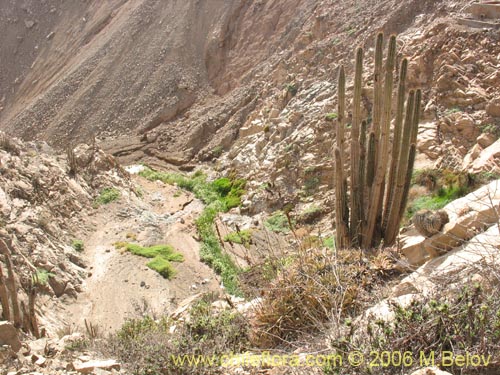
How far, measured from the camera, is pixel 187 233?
14445mm

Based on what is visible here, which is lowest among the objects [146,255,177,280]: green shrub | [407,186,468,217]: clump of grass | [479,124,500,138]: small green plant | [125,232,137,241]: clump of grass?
[146,255,177,280]: green shrub

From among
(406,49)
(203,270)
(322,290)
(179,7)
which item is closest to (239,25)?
(179,7)

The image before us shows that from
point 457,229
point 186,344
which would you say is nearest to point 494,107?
point 457,229

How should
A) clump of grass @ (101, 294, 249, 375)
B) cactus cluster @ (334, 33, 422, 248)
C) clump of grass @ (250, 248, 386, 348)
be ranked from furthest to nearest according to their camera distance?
cactus cluster @ (334, 33, 422, 248), clump of grass @ (250, 248, 386, 348), clump of grass @ (101, 294, 249, 375)

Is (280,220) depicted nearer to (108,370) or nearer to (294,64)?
(294,64)

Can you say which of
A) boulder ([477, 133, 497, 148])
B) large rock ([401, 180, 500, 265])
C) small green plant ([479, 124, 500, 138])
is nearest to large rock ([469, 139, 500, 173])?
boulder ([477, 133, 497, 148])

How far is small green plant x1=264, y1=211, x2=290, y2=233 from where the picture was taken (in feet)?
47.3

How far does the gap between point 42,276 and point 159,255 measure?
314cm

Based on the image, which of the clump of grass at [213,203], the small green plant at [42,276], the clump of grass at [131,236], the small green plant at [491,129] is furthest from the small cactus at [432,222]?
the clump of grass at [131,236]

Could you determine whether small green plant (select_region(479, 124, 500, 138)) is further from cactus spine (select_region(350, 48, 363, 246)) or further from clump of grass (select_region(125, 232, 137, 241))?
clump of grass (select_region(125, 232, 137, 241))

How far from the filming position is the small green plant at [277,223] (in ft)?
47.3

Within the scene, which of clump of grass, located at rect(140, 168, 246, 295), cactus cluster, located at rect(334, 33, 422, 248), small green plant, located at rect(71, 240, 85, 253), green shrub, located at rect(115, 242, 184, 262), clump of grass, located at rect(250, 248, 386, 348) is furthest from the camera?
small green plant, located at rect(71, 240, 85, 253)

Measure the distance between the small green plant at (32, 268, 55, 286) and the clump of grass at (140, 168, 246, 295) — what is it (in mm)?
3908

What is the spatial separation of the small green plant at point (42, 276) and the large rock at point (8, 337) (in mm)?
4467
